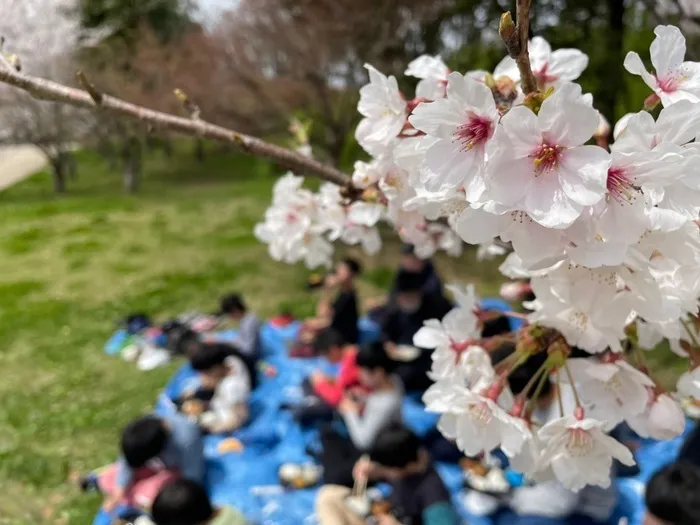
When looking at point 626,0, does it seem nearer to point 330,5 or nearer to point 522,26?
point 330,5

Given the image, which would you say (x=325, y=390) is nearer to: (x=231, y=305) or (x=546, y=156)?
(x=231, y=305)

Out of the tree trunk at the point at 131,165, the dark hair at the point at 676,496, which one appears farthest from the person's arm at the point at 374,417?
the tree trunk at the point at 131,165

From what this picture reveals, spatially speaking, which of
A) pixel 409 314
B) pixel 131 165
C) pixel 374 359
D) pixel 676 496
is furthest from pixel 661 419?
pixel 131 165

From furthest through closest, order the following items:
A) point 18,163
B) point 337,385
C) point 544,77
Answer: point 18,163, point 337,385, point 544,77

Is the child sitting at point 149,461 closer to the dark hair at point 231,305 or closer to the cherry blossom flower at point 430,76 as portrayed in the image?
the dark hair at point 231,305

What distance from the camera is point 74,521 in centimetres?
254

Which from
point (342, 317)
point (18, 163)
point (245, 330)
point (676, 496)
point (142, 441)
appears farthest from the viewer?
point (18, 163)

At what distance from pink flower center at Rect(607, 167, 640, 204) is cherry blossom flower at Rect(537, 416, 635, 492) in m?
0.36

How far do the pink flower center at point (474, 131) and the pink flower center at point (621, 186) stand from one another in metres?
0.14

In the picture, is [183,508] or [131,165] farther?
[131,165]

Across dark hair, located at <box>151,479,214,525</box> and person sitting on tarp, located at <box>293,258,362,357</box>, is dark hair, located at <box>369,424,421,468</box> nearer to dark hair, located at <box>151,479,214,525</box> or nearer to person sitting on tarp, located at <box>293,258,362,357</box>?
dark hair, located at <box>151,479,214,525</box>

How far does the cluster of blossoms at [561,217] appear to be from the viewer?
0.60 m

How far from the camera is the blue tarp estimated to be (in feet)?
8.45

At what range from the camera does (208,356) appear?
3.38 meters
